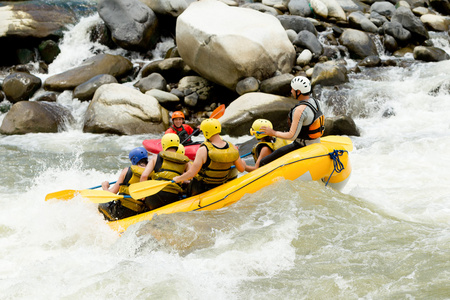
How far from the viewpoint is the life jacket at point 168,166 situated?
14.0 feet

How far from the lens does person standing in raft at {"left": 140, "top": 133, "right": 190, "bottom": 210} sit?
169 inches

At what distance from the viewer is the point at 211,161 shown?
13.8ft

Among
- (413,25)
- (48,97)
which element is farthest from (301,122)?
(413,25)

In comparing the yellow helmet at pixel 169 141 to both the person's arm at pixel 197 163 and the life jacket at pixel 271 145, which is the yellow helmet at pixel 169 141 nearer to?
the person's arm at pixel 197 163

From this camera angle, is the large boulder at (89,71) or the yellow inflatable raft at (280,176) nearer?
the yellow inflatable raft at (280,176)

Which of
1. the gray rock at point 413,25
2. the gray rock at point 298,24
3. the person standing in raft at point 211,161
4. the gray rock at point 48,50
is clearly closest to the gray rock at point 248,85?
the gray rock at point 298,24

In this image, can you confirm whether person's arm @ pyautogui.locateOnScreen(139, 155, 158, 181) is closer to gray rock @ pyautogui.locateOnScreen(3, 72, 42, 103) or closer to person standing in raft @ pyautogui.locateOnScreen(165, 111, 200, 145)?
person standing in raft @ pyautogui.locateOnScreen(165, 111, 200, 145)

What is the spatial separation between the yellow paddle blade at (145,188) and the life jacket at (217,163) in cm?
45

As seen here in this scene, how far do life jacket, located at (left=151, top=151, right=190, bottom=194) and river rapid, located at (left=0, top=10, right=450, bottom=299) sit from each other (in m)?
0.51

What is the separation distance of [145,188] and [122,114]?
5.33 meters

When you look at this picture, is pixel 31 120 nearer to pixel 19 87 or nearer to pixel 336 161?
pixel 19 87

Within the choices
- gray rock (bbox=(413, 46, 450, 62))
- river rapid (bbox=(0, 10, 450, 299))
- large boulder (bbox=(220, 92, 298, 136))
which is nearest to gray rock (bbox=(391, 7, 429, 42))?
gray rock (bbox=(413, 46, 450, 62))

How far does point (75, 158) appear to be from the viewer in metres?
7.80

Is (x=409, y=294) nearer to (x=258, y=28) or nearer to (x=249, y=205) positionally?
(x=249, y=205)
